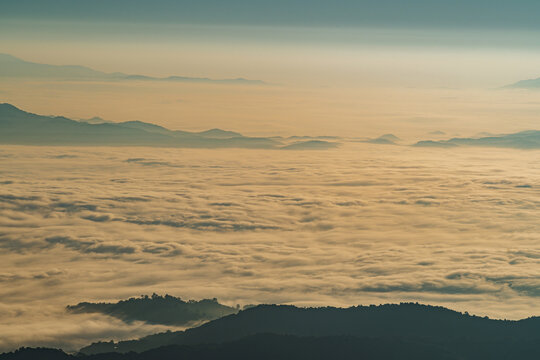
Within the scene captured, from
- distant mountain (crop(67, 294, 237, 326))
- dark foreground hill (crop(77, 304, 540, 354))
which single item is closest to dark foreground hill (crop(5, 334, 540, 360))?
dark foreground hill (crop(77, 304, 540, 354))

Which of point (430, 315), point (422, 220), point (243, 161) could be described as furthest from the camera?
point (243, 161)

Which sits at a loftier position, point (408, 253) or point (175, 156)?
point (175, 156)

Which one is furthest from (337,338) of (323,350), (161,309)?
(161,309)

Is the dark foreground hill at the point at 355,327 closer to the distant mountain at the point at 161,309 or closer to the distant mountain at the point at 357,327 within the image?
the distant mountain at the point at 357,327

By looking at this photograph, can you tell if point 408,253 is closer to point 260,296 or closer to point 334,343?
point 260,296

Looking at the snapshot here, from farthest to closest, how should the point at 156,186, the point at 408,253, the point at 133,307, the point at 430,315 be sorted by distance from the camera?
1. the point at 156,186
2. the point at 408,253
3. the point at 133,307
4. the point at 430,315

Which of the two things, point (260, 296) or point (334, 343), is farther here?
point (260, 296)

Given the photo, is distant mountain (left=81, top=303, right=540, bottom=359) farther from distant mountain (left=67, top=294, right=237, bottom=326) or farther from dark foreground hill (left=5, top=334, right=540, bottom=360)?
distant mountain (left=67, top=294, right=237, bottom=326)

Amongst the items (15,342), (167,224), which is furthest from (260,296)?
(167,224)
